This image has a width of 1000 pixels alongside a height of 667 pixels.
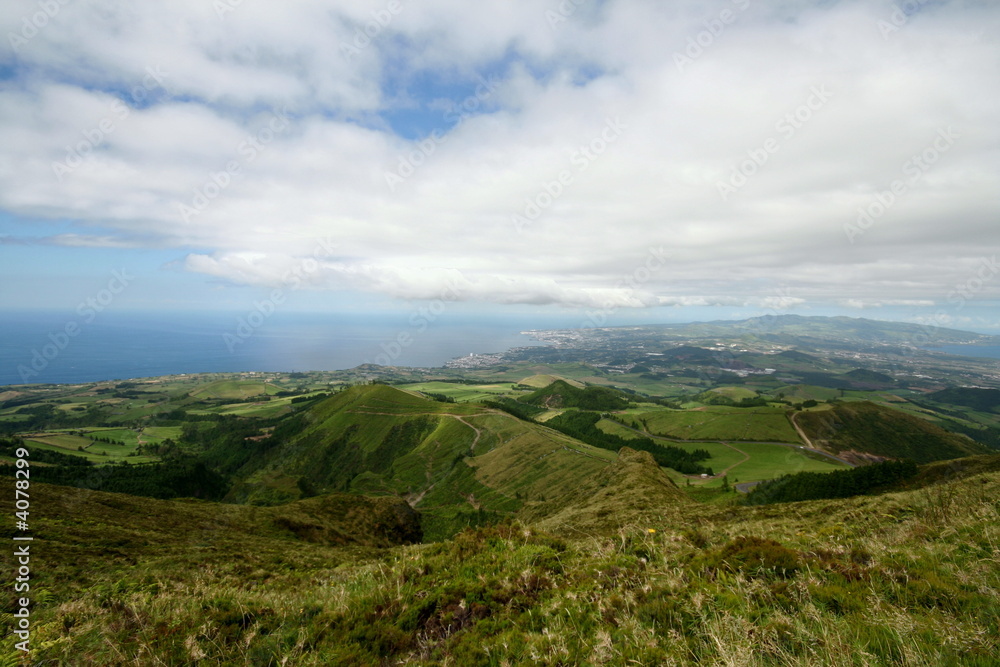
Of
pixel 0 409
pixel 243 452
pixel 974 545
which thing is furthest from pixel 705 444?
pixel 0 409

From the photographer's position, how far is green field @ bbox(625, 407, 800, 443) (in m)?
115

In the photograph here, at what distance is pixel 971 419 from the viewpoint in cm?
18712

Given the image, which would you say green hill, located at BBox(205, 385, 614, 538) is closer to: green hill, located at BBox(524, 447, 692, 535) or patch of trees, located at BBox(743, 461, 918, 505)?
green hill, located at BBox(524, 447, 692, 535)

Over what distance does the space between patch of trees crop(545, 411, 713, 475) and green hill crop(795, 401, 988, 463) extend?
42.2 meters

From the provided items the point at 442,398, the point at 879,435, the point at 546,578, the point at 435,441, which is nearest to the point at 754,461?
the point at 879,435

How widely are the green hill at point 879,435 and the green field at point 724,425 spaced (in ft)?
23.2

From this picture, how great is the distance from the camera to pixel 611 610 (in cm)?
614

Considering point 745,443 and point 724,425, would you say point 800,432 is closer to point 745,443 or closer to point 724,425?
point 724,425

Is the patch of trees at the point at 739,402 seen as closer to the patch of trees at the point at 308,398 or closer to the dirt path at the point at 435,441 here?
the dirt path at the point at 435,441

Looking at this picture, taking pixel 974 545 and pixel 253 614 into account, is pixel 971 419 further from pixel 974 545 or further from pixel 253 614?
pixel 253 614

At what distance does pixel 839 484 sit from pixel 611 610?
67.0 meters

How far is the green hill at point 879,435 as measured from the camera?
105938 mm

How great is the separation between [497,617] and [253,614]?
502 cm

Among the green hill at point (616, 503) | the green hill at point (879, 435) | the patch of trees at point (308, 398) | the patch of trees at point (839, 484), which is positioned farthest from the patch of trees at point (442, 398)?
the green hill at point (879, 435)
